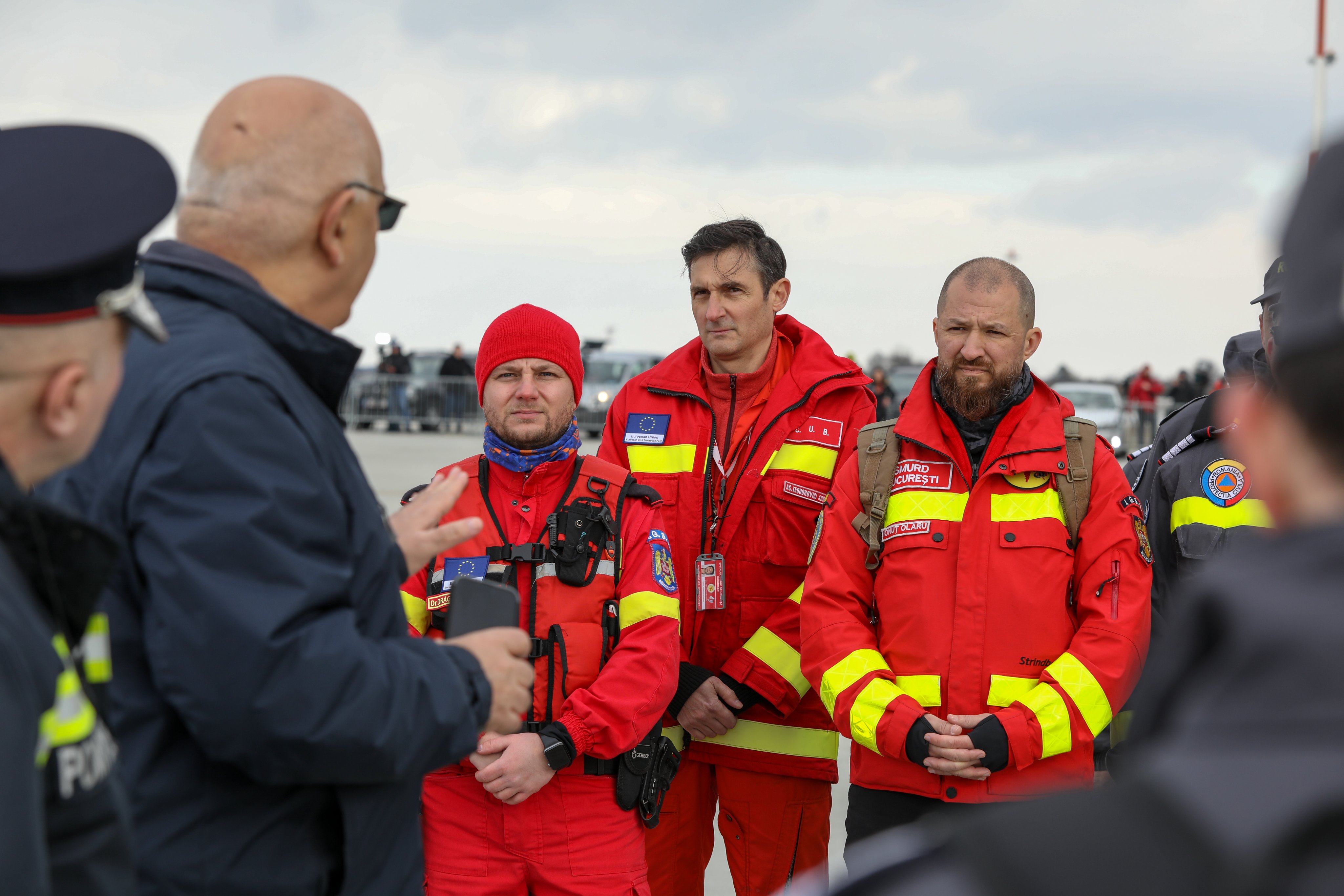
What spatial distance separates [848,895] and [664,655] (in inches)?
88.6

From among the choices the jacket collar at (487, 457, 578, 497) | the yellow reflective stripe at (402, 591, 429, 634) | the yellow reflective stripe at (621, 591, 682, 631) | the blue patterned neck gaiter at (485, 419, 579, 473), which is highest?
the blue patterned neck gaiter at (485, 419, 579, 473)

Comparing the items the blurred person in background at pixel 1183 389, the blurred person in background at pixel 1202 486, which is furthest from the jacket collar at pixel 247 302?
the blurred person in background at pixel 1183 389

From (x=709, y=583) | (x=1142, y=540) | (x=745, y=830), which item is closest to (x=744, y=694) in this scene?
(x=709, y=583)

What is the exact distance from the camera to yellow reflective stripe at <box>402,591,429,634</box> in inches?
120

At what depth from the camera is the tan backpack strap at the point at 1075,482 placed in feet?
9.96

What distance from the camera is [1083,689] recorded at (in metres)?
2.88

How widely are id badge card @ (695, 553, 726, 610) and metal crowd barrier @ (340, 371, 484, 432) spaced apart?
17.2 metres

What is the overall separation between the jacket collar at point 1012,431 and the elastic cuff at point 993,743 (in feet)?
2.33

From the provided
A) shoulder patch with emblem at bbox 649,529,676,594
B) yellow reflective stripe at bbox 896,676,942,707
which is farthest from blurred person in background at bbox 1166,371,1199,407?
shoulder patch with emblem at bbox 649,529,676,594

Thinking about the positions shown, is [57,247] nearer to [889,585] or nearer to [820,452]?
[889,585]

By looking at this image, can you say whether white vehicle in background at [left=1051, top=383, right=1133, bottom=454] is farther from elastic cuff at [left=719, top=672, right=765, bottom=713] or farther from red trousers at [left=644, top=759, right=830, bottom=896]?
elastic cuff at [left=719, top=672, right=765, bottom=713]

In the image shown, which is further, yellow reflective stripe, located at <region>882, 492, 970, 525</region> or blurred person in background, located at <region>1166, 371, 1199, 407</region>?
blurred person in background, located at <region>1166, 371, 1199, 407</region>

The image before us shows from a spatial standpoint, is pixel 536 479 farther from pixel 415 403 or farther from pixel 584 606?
pixel 415 403

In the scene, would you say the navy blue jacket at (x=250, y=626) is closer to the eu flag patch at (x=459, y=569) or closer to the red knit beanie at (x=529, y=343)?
the eu flag patch at (x=459, y=569)
